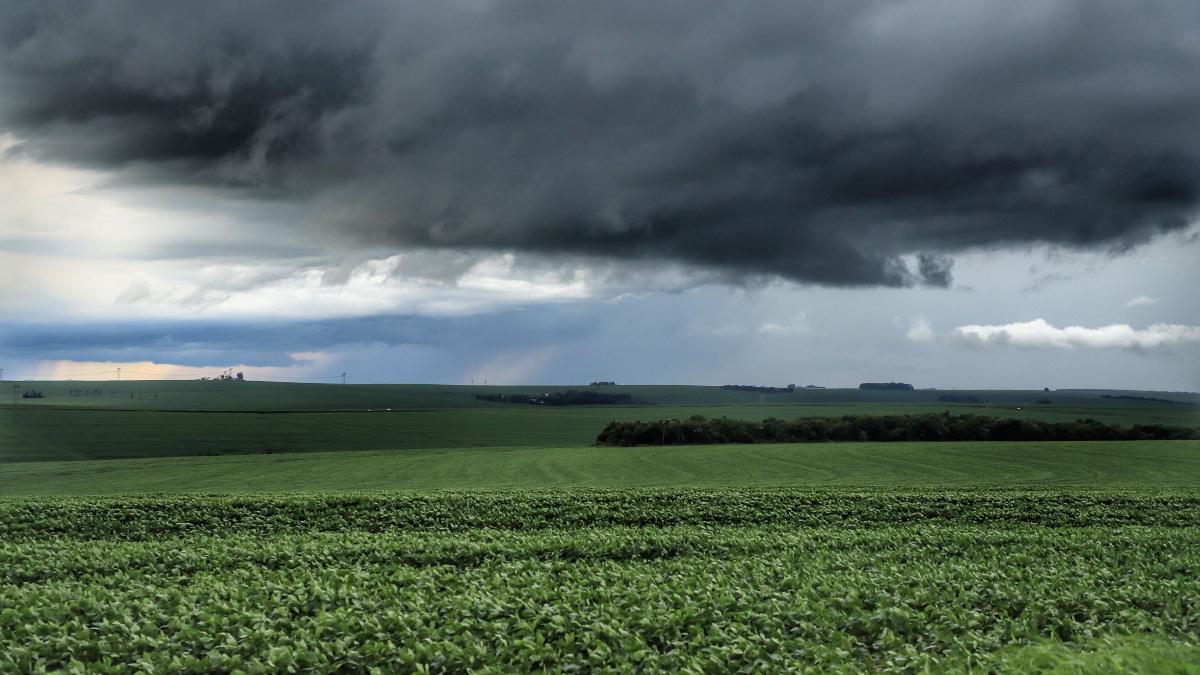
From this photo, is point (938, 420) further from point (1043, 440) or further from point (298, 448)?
point (298, 448)

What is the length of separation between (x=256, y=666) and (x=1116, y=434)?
363 ft

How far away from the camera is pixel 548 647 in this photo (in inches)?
531

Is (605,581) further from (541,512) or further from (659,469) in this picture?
(659,469)

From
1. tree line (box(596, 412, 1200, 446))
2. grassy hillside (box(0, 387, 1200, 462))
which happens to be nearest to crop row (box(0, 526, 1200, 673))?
tree line (box(596, 412, 1200, 446))

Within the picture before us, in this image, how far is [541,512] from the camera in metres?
31.1

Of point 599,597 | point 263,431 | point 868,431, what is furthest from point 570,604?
point 263,431

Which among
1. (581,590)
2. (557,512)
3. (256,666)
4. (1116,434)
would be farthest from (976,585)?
(1116,434)

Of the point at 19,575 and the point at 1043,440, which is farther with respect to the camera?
the point at 1043,440

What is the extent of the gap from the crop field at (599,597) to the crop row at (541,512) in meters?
0.49

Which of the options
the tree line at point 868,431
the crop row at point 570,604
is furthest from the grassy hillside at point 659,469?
the crop row at point 570,604

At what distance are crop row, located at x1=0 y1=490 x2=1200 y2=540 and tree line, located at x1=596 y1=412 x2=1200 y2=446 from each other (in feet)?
199

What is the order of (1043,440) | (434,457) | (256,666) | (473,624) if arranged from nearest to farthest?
1. (256,666)
2. (473,624)
3. (434,457)
4. (1043,440)

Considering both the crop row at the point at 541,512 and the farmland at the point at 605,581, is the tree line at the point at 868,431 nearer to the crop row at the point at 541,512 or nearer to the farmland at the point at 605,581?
the farmland at the point at 605,581

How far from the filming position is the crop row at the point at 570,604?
13.4m
